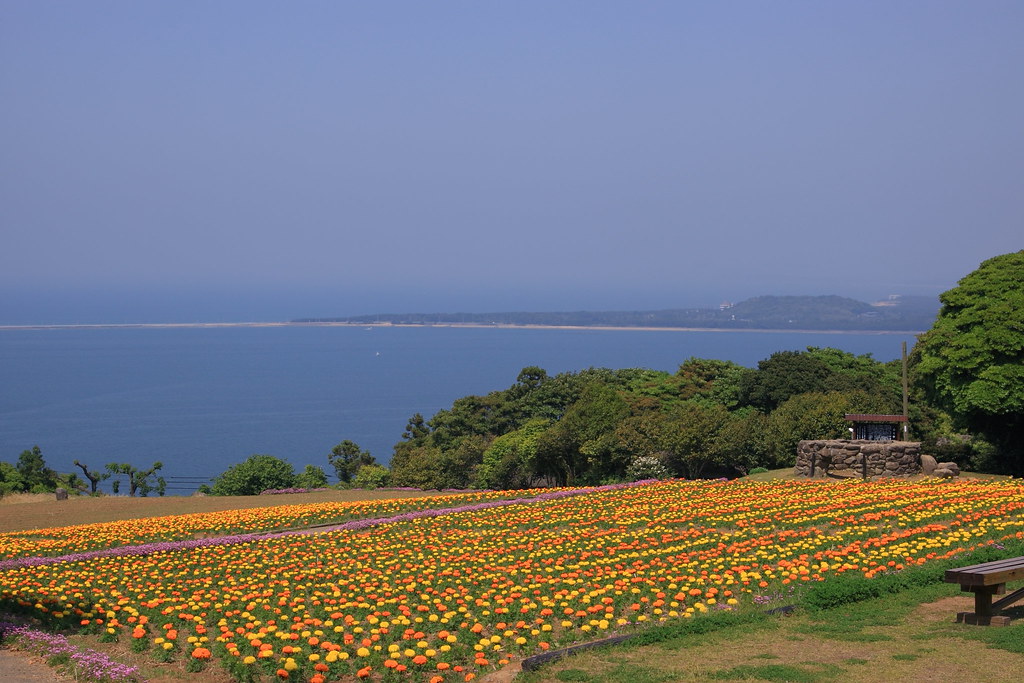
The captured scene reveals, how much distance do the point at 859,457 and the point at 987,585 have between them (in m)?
22.7

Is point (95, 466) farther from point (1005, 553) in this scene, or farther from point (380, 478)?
point (1005, 553)

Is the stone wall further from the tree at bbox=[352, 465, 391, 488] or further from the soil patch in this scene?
the tree at bbox=[352, 465, 391, 488]

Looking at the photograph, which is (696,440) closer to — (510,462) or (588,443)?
(588,443)

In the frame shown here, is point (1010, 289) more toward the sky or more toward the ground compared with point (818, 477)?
more toward the sky

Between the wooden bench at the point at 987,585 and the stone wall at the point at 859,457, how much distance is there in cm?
2135

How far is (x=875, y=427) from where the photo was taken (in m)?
37.1

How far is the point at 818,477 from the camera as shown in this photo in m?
34.7

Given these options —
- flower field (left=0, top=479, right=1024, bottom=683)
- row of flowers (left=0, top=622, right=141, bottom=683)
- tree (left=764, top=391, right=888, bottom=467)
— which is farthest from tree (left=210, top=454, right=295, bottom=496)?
row of flowers (left=0, top=622, right=141, bottom=683)

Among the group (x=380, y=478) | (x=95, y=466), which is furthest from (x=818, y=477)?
(x=95, y=466)

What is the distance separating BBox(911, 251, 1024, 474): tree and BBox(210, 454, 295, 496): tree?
1198 inches

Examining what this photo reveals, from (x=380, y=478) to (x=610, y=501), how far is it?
102 ft

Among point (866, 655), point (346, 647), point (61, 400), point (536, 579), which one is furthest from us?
point (61, 400)

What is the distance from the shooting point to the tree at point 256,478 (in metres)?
51.0

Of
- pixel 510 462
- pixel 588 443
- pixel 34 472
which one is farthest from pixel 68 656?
pixel 34 472
